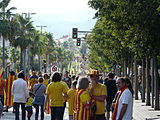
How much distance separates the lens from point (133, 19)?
22.9m

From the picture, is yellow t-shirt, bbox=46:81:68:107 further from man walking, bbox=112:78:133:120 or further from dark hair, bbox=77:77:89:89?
man walking, bbox=112:78:133:120

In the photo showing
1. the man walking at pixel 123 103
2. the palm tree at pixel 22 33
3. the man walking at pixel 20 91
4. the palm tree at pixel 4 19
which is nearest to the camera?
the man walking at pixel 123 103

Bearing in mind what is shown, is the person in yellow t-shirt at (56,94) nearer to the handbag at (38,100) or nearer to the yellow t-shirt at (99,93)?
the yellow t-shirt at (99,93)

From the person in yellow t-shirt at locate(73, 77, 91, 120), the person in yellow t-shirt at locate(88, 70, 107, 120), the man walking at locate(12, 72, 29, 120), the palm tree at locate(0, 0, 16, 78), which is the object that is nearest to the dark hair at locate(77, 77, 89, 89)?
the person in yellow t-shirt at locate(73, 77, 91, 120)

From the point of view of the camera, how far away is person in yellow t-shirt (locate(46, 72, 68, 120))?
15.8 meters

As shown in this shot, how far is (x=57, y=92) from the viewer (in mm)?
15773

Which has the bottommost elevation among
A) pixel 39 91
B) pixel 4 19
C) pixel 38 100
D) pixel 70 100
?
pixel 38 100

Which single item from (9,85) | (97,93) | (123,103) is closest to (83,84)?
(97,93)

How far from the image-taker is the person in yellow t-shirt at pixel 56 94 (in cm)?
1579

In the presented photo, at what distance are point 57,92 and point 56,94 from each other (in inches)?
2.6

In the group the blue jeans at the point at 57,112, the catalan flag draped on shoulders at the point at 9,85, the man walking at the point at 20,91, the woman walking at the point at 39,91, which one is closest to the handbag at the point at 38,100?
the woman walking at the point at 39,91

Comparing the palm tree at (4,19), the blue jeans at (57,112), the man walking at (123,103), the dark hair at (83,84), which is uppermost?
the palm tree at (4,19)

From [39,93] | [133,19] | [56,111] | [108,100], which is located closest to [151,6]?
[133,19]

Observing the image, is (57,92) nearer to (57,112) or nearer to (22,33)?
(57,112)
